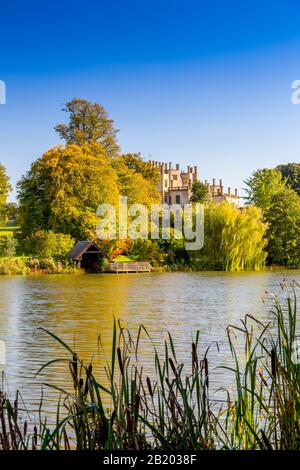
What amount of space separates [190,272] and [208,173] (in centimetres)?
2139

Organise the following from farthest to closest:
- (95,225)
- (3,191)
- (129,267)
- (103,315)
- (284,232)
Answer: (3,191) → (284,232) → (95,225) → (129,267) → (103,315)

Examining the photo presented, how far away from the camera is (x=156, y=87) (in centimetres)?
4528

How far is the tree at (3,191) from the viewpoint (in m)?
29.4

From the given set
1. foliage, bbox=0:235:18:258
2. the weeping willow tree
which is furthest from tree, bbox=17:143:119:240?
the weeping willow tree

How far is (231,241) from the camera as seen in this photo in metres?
27.1

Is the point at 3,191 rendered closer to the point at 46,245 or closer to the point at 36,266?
the point at 46,245

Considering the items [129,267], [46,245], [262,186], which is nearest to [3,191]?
[46,245]

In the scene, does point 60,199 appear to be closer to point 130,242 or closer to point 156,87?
point 130,242

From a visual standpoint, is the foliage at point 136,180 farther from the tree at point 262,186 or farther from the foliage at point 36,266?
the foliage at point 36,266

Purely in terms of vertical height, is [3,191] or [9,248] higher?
[3,191]

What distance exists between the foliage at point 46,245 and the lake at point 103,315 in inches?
154

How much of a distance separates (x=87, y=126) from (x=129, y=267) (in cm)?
982

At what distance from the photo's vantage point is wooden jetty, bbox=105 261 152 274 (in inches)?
1045

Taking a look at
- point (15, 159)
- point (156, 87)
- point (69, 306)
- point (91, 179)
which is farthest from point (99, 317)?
point (156, 87)
